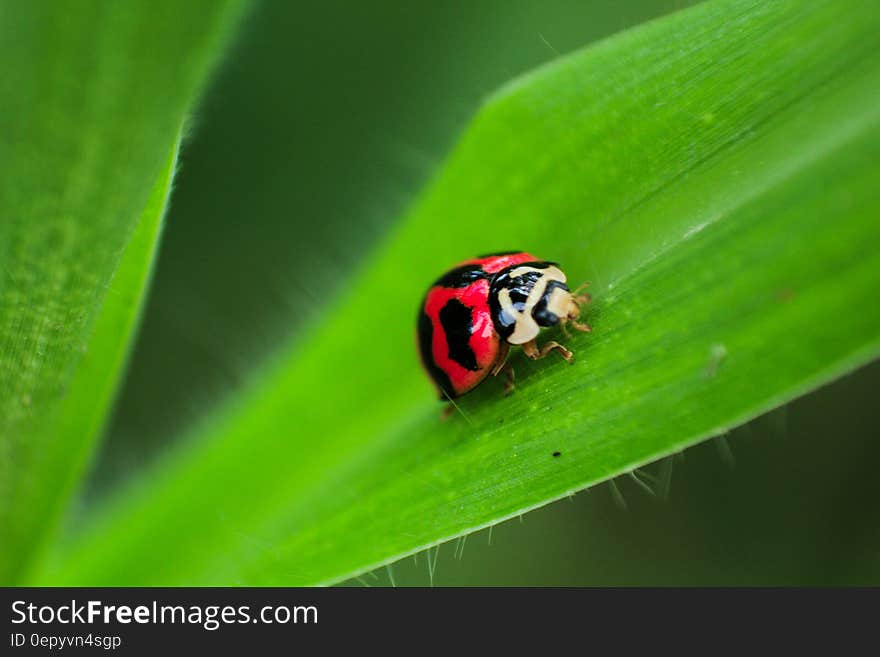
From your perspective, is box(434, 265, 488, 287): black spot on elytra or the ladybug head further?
box(434, 265, 488, 287): black spot on elytra

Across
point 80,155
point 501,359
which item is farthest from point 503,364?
point 80,155

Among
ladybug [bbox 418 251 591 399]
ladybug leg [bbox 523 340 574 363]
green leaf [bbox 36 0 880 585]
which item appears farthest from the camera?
ladybug [bbox 418 251 591 399]

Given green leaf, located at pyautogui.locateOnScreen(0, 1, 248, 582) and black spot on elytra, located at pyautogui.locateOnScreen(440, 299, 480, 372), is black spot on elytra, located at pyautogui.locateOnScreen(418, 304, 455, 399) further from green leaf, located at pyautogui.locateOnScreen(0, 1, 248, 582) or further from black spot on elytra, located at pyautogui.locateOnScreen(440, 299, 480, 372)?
green leaf, located at pyautogui.locateOnScreen(0, 1, 248, 582)

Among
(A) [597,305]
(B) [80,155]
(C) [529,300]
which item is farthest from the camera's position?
(C) [529,300]

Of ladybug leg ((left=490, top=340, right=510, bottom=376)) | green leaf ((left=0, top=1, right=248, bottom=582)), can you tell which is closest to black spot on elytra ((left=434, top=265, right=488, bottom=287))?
ladybug leg ((left=490, top=340, right=510, bottom=376))

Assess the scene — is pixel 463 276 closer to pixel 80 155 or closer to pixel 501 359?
pixel 501 359
